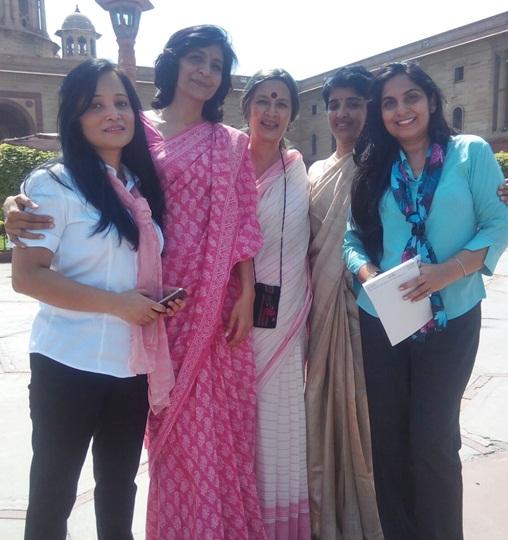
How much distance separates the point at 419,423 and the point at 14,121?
105ft

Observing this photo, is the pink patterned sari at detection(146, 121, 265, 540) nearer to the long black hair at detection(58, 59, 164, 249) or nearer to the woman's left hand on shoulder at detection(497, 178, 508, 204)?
the long black hair at detection(58, 59, 164, 249)

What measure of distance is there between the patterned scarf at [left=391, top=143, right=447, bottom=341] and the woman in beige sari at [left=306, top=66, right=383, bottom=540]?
15.1 inches

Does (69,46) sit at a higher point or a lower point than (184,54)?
higher

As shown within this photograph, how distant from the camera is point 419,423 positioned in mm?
1626

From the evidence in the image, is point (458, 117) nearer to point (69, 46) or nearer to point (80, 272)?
point (69, 46)

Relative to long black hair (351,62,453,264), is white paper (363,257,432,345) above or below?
below

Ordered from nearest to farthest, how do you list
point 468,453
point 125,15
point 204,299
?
1. point 204,299
2. point 468,453
3. point 125,15

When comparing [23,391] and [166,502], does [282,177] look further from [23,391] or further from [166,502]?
[23,391]

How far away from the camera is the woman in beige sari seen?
201 centimetres

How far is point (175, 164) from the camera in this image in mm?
1709

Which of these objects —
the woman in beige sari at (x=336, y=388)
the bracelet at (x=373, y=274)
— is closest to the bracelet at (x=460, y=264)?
the bracelet at (x=373, y=274)

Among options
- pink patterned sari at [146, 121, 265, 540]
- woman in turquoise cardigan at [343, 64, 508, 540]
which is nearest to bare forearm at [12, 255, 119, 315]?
pink patterned sari at [146, 121, 265, 540]

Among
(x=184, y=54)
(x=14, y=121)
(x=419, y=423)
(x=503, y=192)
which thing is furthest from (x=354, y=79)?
(x=14, y=121)

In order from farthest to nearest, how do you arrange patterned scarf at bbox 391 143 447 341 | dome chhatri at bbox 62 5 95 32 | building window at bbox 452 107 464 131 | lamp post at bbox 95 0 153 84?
1. dome chhatri at bbox 62 5 95 32
2. building window at bbox 452 107 464 131
3. lamp post at bbox 95 0 153 84
4. patterned scarf at bbox 391 143 447 341
